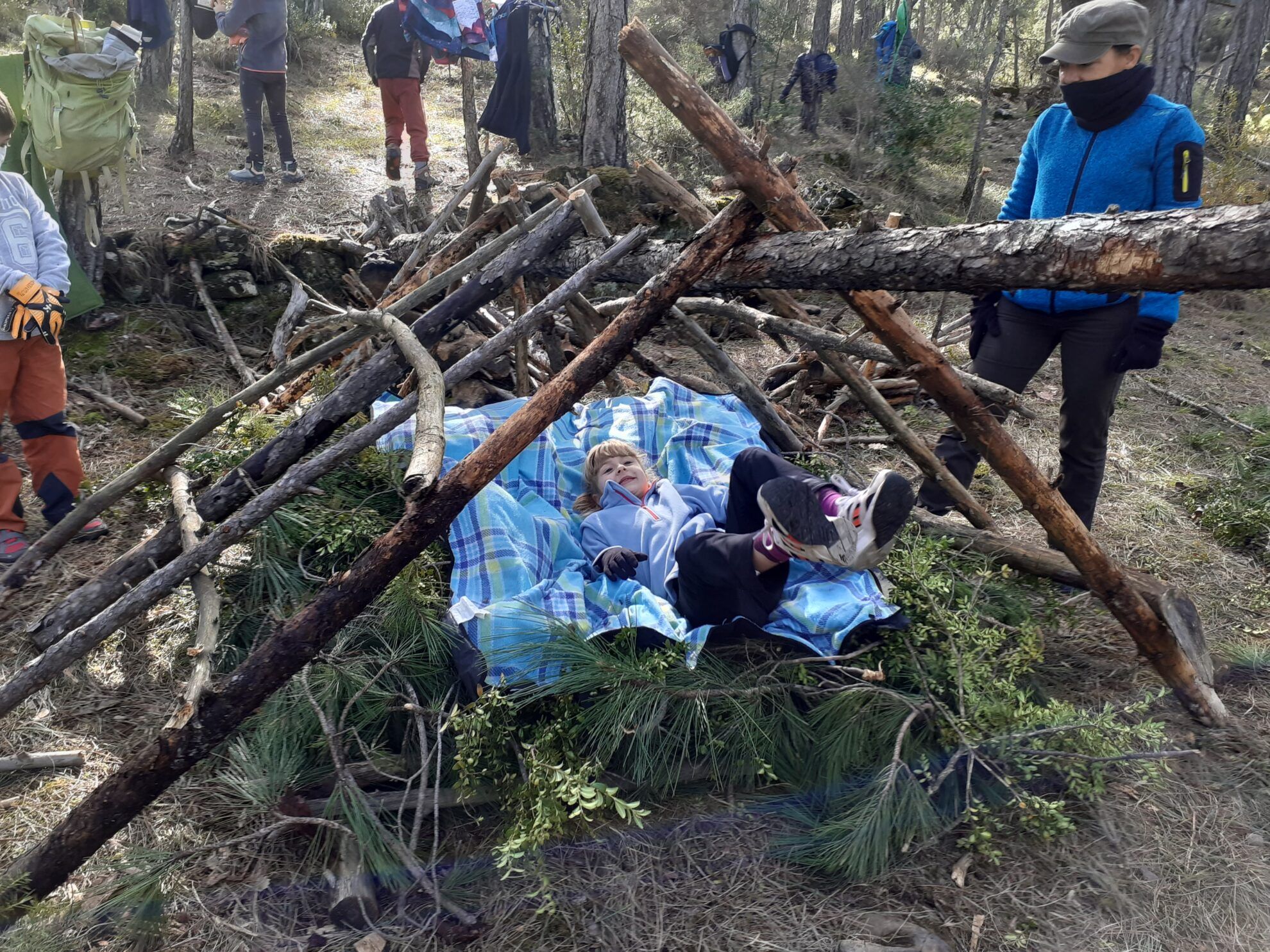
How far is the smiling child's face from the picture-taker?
11.3 ft

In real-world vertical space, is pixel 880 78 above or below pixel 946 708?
above

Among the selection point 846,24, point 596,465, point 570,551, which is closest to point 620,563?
point 570,551

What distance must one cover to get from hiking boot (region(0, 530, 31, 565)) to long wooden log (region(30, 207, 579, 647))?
0.72 metres

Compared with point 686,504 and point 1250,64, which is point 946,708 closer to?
point 686,504

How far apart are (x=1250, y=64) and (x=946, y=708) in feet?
44.3

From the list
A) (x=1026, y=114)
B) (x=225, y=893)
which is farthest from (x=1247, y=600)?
(x=1026, y=114)

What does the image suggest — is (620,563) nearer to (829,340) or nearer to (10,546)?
(829,340)

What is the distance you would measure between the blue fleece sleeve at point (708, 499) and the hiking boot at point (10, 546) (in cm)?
304

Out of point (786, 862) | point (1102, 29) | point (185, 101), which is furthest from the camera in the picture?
point (185, 101)

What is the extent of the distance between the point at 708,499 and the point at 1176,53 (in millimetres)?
7716

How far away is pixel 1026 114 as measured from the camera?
47.8 feet

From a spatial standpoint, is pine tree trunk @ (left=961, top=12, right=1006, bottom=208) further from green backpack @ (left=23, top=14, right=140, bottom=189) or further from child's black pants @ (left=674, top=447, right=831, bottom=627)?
green backpack @ (left=23, top=14, right=140, bottom=189)

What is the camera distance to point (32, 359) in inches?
142

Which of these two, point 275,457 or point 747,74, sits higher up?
point 747,74
